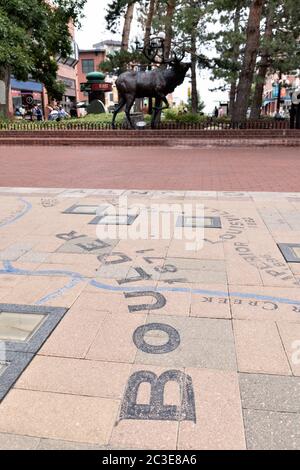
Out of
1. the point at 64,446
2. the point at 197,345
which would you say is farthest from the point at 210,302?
the point at 64,446

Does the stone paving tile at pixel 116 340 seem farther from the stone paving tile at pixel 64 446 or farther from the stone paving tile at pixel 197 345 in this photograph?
the stone paving tile at pixel 64 446

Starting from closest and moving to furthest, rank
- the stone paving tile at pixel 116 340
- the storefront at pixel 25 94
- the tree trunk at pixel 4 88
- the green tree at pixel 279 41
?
the stone paving tile at pixel 116 340, the green tree at pixel 279 41, the tree trunk at pixel 4 88, the storefront at pixel 25 94

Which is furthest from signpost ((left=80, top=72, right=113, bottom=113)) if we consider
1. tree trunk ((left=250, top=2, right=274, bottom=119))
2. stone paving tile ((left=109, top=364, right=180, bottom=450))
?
stone paving tile ((left=109, top=364, right=180, bottom=450))

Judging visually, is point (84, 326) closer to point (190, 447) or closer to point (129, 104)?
point (190, 447)

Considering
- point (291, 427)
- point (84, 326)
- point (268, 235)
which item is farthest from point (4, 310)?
point (268, 235)

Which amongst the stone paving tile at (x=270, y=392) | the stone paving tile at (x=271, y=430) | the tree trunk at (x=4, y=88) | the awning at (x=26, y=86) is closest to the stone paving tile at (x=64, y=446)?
the stone paving tile at (x=271, y=430)

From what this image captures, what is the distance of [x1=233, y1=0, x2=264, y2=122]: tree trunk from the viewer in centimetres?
1780

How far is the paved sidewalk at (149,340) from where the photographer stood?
230 cm

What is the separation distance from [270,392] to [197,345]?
67 centimetres

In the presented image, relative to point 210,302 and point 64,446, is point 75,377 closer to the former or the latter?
point 64,446

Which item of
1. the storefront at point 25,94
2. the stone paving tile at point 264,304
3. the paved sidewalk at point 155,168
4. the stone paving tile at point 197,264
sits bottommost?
the stone paving tile at point 264,304

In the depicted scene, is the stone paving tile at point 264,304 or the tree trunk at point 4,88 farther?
the tree trunk at point 4,88

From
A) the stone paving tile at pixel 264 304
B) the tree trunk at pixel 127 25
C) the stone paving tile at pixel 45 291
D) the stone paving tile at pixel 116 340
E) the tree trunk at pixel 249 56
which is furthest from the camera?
the tree trunk at pixel 127 25

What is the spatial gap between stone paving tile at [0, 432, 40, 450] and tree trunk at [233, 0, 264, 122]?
18086 mm
